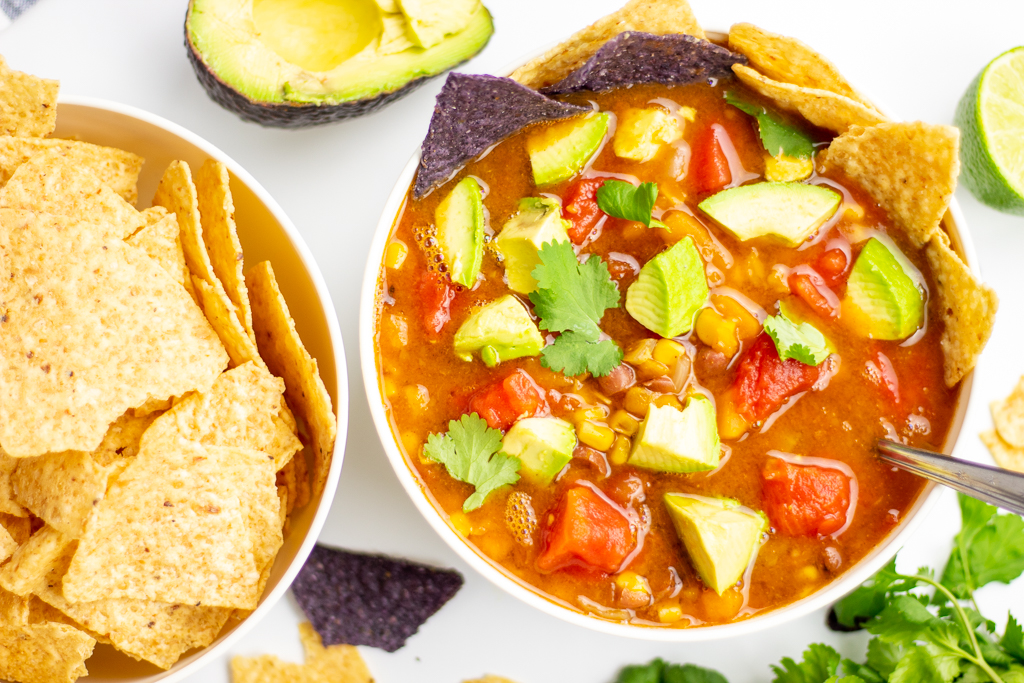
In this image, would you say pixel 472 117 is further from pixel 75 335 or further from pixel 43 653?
pixel 43 653

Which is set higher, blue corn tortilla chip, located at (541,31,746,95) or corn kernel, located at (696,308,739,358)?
blue corn tortilla chip, located at (541,31,746,95)

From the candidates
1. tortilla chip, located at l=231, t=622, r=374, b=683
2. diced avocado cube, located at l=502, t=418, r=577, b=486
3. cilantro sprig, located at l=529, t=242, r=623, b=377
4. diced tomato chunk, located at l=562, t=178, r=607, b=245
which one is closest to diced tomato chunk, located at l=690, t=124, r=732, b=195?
diced tomato chunk, located at l=562, t=178, r=607, b=245

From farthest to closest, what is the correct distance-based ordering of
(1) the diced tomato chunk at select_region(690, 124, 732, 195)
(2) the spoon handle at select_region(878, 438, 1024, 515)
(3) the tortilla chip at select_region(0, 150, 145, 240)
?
(1) the diced tomato chunk at select_region(690, 124, 732, 195)
(3) the tortilla chip at select_region(0, 150, 145, 240)
(2) the spoon handle at select_region(878, 438, 1024, 515)

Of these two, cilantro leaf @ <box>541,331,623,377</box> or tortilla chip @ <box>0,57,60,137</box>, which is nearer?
tortilla chip @ <box>0,57,60,137</box>

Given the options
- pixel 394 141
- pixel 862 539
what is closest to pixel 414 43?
pixel 394 141

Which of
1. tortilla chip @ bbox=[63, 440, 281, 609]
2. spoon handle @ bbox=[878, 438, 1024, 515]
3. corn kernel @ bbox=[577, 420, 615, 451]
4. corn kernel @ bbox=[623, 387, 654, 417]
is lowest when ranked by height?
tortilla chip @ bbox=[63, 440, 281, 609]

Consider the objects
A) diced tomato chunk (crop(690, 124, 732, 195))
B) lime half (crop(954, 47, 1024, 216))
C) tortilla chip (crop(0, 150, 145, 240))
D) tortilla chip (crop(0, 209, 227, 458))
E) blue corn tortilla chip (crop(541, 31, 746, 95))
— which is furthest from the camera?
lime half (crop(954, 47, 1024, 216))

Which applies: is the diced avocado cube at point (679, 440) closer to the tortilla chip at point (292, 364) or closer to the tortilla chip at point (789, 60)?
the tortilla chip at point (292, 364)

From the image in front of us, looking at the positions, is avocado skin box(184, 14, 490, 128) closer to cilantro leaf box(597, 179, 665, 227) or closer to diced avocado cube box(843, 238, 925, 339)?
cilantro leaf box(597, 179, 665, 227)
